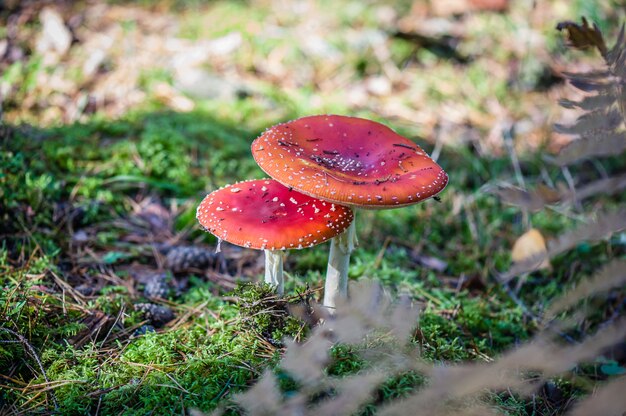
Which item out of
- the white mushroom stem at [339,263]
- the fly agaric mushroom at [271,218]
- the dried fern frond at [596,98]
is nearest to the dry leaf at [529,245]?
the dried fern frond at [596,98]

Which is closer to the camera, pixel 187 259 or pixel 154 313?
pixel 154 313

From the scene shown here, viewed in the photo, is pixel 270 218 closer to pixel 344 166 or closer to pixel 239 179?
pixel 344 166

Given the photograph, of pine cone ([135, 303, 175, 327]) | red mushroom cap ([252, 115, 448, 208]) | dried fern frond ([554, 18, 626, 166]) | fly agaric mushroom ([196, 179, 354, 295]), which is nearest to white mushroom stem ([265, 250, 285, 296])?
fly agaric mushroom ([196, 179, 354, 295])

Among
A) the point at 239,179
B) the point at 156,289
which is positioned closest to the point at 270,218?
the point at 156,289

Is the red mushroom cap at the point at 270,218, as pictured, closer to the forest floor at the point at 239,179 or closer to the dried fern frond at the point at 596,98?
the forest floor at the point at 239,179

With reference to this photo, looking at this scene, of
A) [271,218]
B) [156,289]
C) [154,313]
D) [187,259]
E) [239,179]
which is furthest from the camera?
[239,179]

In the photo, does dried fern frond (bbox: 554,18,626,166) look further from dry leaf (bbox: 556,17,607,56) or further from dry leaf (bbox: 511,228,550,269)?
dry leaf (bbox: 511,228,550,269)

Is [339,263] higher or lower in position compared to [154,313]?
higher

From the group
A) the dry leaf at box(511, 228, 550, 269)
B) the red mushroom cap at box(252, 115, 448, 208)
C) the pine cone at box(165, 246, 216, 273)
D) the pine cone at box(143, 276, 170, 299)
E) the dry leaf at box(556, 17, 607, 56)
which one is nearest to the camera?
the red mushroom cap at box(252, 115, 448, 208)
